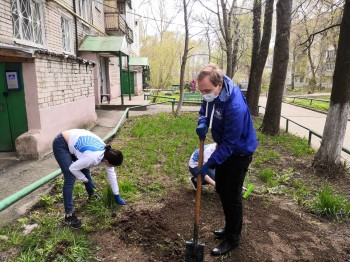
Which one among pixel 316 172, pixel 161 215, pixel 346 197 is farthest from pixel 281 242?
pixel 316 172

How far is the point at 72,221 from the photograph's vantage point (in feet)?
10.4

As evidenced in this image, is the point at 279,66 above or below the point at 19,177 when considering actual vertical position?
above

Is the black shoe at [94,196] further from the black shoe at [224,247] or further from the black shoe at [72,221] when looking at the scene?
the black shoe at [224,247]

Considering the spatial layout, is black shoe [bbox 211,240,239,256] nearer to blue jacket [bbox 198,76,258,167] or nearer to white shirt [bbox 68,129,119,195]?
blue jacket [bbox 198,76,258,167]

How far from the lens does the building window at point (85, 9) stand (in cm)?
1271

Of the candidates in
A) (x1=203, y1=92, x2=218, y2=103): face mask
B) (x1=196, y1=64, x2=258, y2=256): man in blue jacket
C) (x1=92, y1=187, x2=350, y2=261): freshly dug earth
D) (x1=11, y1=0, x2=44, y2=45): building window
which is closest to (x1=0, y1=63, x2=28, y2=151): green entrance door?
(x1=11, y1=0, x2=44, y2=45): building window

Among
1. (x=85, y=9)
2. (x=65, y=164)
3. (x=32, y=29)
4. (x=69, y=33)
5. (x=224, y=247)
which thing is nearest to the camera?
(x=224, y=247)

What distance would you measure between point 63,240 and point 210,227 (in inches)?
60.8

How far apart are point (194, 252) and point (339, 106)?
381 cm

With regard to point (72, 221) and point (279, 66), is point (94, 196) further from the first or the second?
point (279, 66)

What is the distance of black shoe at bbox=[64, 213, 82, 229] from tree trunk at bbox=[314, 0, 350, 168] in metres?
4.15

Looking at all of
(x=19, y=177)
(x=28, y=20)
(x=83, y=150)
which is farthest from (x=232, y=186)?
(x=28, y=20)

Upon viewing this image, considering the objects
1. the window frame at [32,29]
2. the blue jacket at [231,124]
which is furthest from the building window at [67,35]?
the blue jacket at [231,124]

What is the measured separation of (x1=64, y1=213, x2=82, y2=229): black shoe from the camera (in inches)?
124
